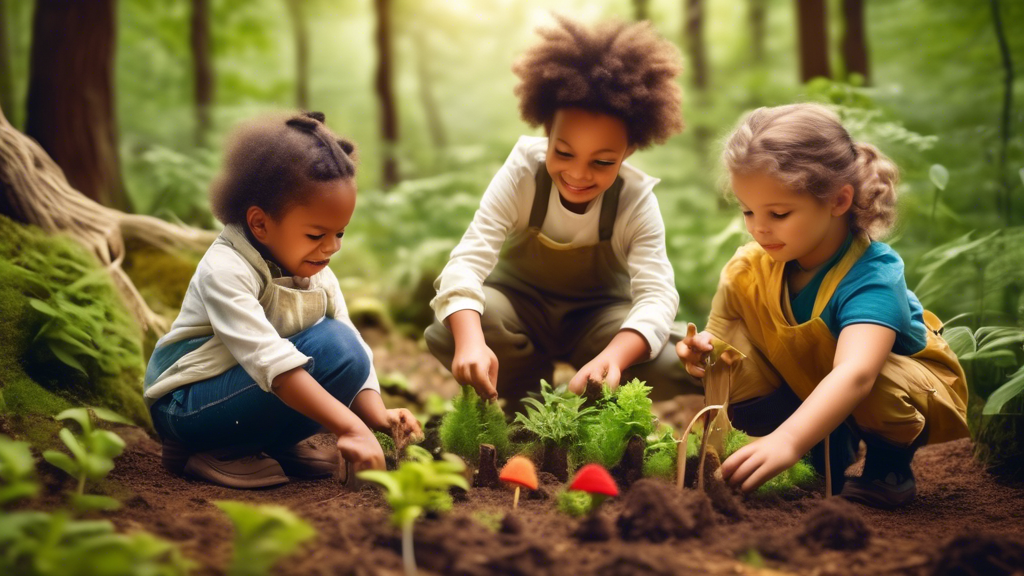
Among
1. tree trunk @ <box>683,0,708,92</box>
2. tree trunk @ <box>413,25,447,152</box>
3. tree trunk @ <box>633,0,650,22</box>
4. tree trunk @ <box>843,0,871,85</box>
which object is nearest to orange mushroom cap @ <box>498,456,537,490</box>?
tree trunk @ <box>843,0,871,85</box>

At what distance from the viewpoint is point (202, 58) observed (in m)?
9.33

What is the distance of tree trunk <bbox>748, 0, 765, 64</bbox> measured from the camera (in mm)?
10445

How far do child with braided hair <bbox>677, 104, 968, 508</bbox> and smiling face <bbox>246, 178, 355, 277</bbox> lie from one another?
117 centimetres

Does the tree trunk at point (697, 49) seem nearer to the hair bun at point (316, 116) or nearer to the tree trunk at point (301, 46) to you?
the tree trunk at point (301, 46)

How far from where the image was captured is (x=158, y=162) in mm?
5203

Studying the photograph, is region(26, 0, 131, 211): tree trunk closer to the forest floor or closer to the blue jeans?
the blue jeans

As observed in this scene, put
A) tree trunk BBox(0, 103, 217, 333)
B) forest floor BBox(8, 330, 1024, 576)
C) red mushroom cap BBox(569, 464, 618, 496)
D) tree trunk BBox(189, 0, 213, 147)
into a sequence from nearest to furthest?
forest floor BBox(8, 330, 1024, 576)
red mushroom cap BBox(569, 464, 618, 496)
tree trunk BBox(0, 103, 217, 333)
tree trunk BBox(189, 0, 213, 147)

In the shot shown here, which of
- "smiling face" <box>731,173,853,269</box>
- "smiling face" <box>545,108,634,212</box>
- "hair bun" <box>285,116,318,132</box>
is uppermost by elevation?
"hair bun" <box>285,116,318,132</box>

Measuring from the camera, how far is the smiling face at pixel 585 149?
2717 mm

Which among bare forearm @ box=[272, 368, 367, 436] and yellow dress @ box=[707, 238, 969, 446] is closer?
bare forearm @ box=[272, 368, 367, 436]

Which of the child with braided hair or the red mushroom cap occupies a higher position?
the child with braided hair

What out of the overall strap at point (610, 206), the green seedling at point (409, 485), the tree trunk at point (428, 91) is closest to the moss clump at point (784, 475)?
the overall strap at point (610, 206)

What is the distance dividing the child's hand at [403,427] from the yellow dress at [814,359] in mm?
1116

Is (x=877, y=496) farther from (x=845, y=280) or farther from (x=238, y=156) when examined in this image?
(x=238, y=156)
